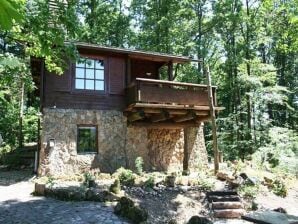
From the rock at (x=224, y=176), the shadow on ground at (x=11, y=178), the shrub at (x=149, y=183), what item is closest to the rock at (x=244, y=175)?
the rock at (x=224, y=176)

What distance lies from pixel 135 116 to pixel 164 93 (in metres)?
1.55

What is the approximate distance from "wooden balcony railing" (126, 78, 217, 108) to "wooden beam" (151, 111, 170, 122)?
43cm

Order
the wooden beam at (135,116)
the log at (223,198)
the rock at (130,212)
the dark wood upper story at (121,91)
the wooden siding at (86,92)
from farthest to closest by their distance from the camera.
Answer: the wooden beam at (135,116) < the wooden siding at (86,92) < the dark wood upper story at (121,91) < the log at (223,198) < the rock at (130,212)

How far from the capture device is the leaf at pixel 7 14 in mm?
1361

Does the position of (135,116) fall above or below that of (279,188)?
above

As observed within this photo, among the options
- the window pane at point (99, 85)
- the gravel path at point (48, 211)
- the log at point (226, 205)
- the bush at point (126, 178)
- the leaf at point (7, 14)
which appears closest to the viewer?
the leaf at point (7, 14)

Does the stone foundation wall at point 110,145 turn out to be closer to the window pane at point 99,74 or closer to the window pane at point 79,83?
the window pane at point 79,83

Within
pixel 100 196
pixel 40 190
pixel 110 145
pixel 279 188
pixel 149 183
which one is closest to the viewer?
pixel 100 196

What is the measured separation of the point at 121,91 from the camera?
49.7ft

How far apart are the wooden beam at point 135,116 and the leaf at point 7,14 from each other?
41.4 feet

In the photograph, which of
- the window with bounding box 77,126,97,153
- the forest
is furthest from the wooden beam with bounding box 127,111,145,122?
the forest

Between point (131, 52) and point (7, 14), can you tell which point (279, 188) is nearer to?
point (131, 52)

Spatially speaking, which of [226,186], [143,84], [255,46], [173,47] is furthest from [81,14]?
[226,186]

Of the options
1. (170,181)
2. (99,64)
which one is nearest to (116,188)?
(170,181)
